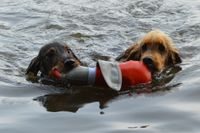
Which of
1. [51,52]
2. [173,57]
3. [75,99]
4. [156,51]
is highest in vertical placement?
[51,52]

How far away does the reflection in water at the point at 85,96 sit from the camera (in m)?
6.11

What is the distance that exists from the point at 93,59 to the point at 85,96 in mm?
2428

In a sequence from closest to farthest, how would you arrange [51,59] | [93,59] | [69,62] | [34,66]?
[69,62] → [51,59] → [34,66] → [93,59]

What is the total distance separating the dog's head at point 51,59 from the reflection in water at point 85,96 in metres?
0.64

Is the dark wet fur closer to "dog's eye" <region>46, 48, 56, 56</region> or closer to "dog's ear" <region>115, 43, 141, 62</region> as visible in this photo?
"dog's eye" <region>46, 48, 56, 56</region>

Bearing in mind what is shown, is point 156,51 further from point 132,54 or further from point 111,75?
point 111,75

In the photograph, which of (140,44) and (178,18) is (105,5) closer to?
(178,18)

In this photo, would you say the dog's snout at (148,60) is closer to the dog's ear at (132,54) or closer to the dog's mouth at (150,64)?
the dog's mouth at (150,64)

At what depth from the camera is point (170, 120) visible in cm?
545

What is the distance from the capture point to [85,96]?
21.3 feet

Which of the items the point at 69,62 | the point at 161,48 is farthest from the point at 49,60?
the point at 161,48

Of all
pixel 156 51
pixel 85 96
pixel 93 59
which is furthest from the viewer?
pixel 93 59

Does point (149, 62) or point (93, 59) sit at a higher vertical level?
point (149, 62)

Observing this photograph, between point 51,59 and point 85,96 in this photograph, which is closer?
point 85,96
